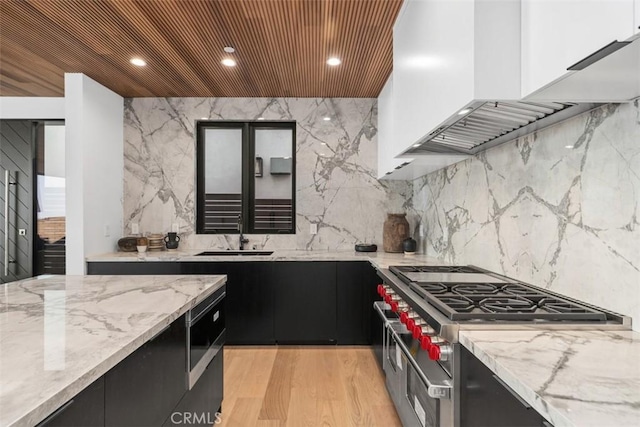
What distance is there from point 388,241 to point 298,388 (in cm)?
164

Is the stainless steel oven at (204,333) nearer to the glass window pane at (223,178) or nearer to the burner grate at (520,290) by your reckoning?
the burner grate at (520,290)

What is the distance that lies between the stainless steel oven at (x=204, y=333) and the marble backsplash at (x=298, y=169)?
6.66ft

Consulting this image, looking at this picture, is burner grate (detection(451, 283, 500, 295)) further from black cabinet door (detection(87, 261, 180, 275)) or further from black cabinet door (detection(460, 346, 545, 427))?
black cabinet door (detection(87, 261, 180, 275))

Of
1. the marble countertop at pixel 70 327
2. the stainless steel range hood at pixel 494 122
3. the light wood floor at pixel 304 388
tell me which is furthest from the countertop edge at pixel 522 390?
the light wood floor at pixel 304 388

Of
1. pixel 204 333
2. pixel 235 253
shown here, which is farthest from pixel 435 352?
pixel 235 253

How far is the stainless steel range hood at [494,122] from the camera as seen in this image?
140 cm

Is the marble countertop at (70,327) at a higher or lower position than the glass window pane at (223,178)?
lower

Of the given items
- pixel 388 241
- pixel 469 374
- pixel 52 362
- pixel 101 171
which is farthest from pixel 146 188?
pixel 469 374

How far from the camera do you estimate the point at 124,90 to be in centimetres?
393

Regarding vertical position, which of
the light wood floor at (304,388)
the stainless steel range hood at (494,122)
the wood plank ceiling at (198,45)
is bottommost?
the light wood floor at (304,388)

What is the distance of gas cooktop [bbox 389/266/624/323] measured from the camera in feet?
4.37

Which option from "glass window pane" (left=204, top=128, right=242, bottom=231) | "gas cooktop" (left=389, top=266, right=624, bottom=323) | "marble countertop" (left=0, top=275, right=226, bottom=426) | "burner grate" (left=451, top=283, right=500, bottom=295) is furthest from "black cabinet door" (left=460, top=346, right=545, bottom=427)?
"glass window pane" (left=204, top=128, right=242, bottom=231)

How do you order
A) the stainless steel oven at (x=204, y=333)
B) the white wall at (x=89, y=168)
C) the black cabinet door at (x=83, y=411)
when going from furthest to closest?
1. the white wall at (x=89, y=168)
2. the stainless steel oven at (x=204, y=333)
3. the black cabinet door at (x=83, y=411)
